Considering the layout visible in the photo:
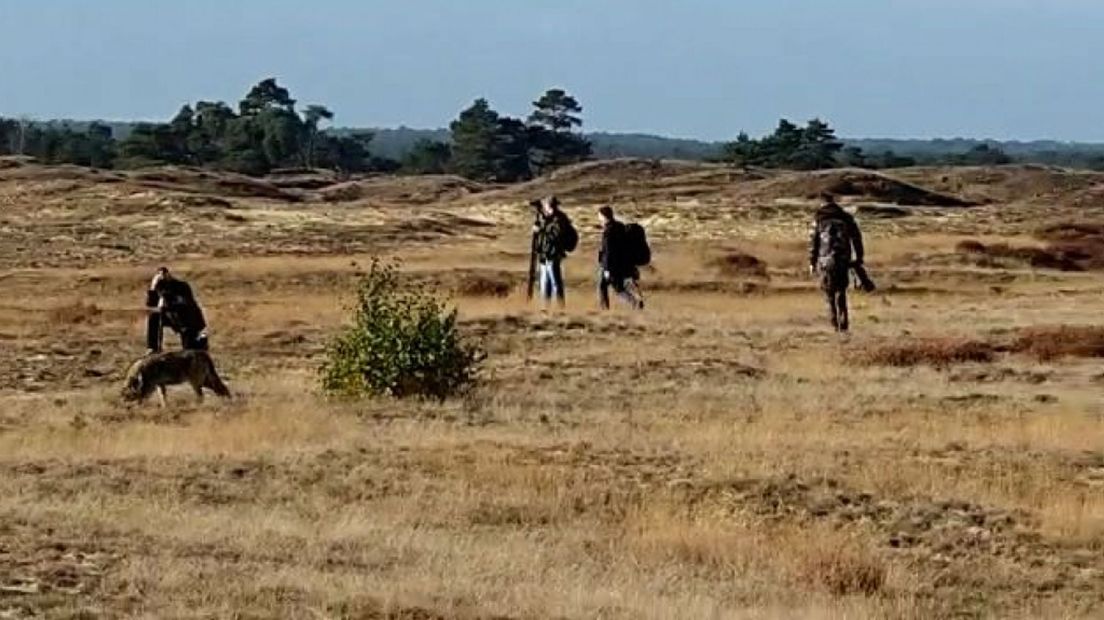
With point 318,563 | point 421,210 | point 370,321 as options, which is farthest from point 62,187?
point 318,563

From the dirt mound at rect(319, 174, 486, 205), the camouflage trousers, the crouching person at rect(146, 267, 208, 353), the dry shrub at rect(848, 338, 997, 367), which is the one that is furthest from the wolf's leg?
the dirt mound at rect(319, 174, 486, 205)

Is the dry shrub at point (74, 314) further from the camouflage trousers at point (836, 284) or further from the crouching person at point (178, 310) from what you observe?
the camouflage trousers at point (836, 284)

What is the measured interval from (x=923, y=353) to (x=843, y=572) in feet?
37.5

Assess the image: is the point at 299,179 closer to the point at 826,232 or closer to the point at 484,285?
the point at 484,285

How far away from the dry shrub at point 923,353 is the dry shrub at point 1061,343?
50 cm

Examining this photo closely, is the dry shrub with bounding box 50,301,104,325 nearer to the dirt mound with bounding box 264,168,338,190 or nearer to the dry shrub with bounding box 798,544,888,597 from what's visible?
the dry shrub with bounding box 798,544,888,597

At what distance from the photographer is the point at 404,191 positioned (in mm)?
86125

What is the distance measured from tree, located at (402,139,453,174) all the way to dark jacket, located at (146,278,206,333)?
106 m

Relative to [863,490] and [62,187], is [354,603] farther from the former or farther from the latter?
[62,187]

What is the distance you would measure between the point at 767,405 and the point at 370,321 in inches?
153

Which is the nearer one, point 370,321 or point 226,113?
point 370,321

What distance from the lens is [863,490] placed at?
13711 millimetres

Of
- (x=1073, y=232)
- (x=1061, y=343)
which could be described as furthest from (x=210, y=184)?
(x=1061, y=343)

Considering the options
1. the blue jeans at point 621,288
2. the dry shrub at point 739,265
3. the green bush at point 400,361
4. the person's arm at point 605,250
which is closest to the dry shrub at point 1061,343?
the person's arm at point 605,250
